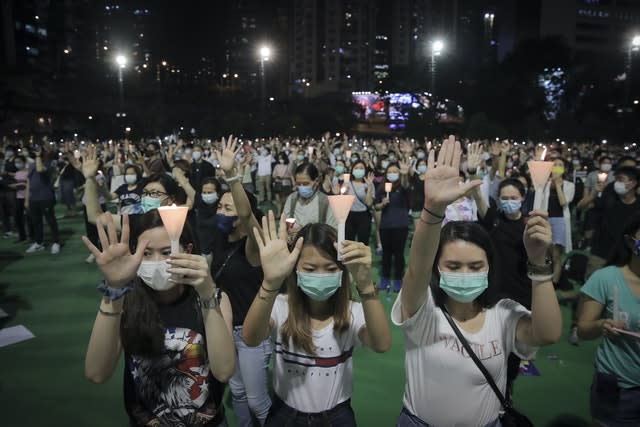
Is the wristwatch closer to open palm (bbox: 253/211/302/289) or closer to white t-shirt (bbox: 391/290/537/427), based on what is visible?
open palm (bbox: 253/211/302/289)

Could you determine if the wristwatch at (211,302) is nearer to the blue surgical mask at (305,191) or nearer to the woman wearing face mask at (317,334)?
the woman wearing face mask at (317,334)

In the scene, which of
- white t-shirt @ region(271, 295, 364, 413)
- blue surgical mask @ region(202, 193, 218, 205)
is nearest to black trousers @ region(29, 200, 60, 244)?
blue surgical mask @ region(202, 193, 218, 205)

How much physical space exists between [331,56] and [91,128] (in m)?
88.3

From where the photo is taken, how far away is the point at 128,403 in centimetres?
238

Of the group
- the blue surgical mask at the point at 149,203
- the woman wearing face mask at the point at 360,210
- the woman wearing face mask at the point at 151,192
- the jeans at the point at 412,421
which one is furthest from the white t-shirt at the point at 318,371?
the woman wearing face mask at the point at 360,210

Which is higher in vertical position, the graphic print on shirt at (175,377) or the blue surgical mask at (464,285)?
the blue surgical mask at (464,285)

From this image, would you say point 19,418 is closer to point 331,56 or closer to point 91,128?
point 91,128

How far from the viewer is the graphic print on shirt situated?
2.32 meters

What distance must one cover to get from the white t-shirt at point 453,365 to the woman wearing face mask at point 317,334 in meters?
0.19

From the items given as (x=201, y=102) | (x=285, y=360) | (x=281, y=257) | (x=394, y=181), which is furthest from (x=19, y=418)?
(x=201, y=102)

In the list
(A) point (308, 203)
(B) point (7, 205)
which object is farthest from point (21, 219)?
(A) point (308, 203)

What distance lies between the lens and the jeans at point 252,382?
11.0 ft

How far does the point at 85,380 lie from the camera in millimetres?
4988

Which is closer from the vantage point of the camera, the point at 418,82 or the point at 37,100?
the point at 37,100
